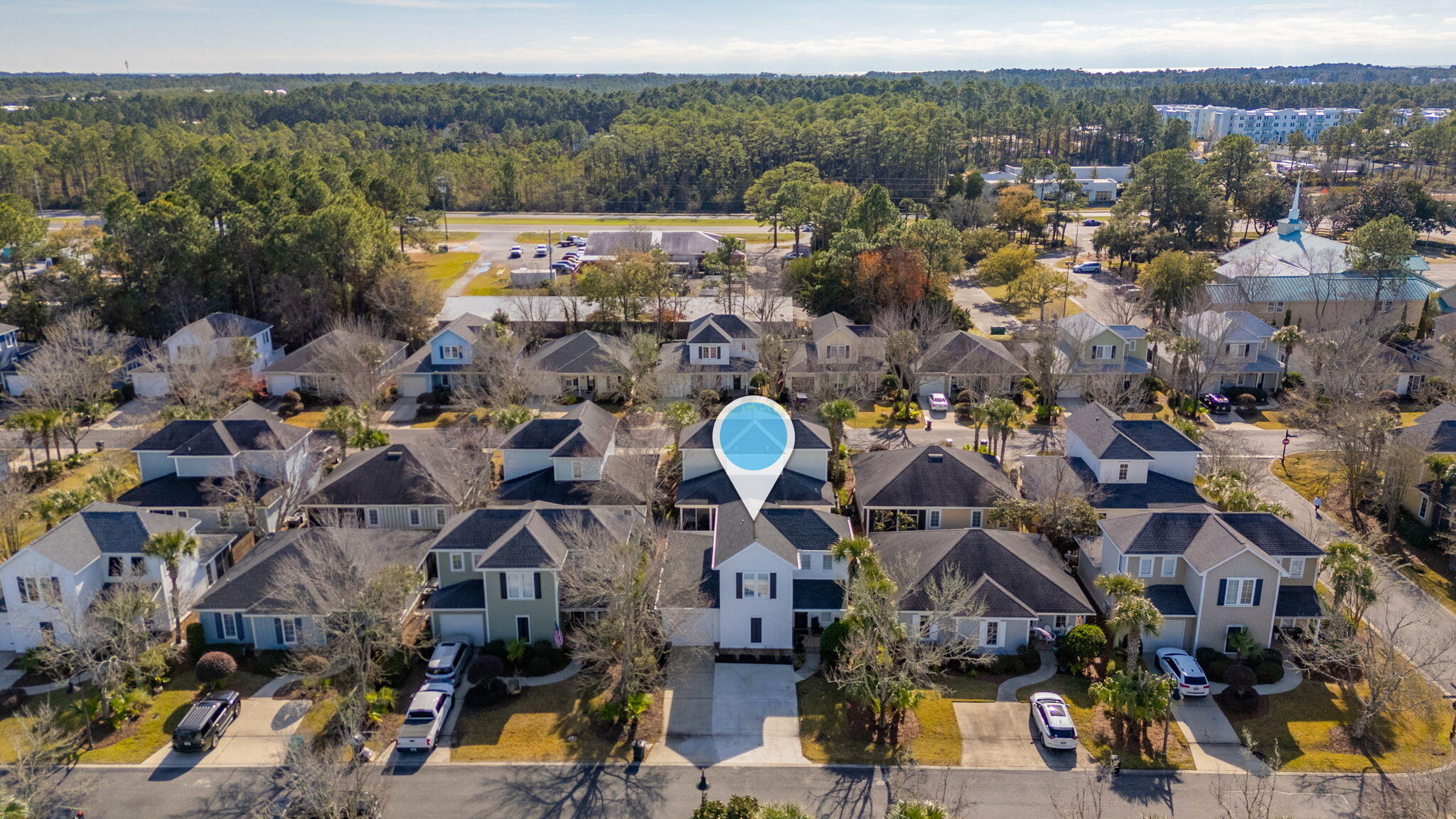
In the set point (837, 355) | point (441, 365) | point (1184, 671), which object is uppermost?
point (837, 355)

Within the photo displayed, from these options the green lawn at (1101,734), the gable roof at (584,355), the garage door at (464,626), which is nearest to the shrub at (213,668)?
the garage door at (464,626)

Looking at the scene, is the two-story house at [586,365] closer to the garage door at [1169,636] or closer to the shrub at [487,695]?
the shrub at [487,695]

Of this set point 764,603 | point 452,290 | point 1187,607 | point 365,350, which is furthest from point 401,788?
point 452,290

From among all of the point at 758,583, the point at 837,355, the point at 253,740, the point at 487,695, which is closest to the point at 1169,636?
the point at 758,583

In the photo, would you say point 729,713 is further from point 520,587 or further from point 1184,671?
point 1184,671

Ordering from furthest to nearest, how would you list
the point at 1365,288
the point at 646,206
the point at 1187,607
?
the point at 646,206 < the point at 1365,288 < the point at 1187,607

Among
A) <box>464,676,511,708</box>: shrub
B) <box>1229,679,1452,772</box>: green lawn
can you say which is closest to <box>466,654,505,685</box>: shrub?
<box>464,676,511,708</box>: shrub

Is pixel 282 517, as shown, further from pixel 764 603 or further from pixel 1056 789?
pixel 1056 789
